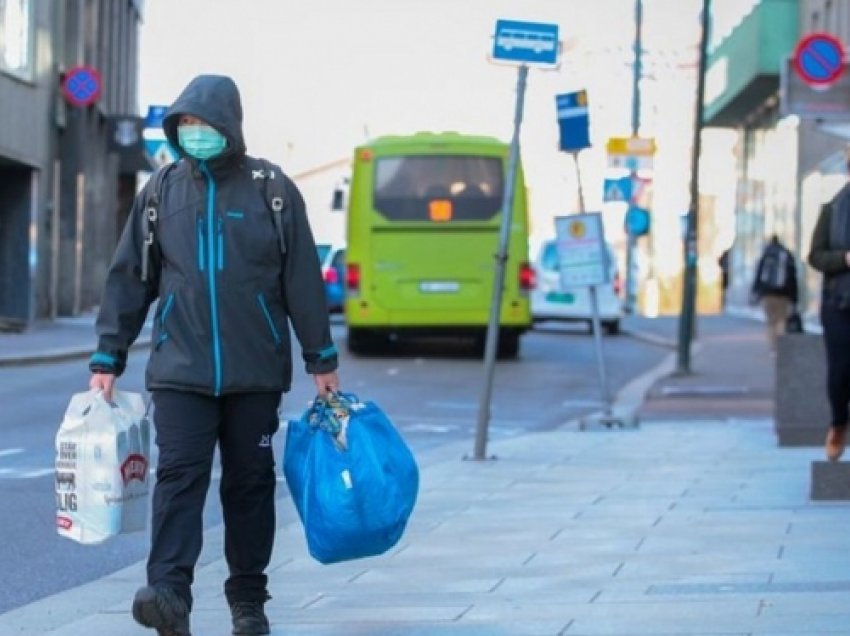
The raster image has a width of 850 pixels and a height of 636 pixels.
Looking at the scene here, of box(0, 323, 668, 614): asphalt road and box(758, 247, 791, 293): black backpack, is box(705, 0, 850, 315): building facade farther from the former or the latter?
box(0, 323, 668, 614): asphalt road

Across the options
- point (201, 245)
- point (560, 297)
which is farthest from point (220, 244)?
point (560, 297)

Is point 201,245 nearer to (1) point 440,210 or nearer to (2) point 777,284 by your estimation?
(1) point 440,210

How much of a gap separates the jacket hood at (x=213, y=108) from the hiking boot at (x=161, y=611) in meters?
1.38

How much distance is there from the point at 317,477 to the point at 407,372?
72.5ft

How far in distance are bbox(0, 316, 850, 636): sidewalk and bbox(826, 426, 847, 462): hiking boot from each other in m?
0.36

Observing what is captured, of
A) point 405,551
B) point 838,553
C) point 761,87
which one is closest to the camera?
point 838,553

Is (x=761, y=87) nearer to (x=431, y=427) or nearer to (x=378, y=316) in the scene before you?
(x=378, y=316)

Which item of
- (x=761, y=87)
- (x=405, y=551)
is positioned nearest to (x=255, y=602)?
(x=405, y=551)

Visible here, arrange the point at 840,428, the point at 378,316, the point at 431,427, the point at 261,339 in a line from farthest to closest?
1. the point at 378,316
2. the point at 431,427
3. the point at 840,428
4. the point at 261,339

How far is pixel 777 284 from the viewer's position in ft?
112

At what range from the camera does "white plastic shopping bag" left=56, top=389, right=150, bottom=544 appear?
7246 millimetres

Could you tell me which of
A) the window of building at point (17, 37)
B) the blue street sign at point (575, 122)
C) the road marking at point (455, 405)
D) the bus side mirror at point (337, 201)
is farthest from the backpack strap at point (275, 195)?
the bus side mirror at point (337, 201)

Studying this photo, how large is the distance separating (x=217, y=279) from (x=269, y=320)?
22cm

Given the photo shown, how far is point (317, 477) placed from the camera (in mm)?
7367
